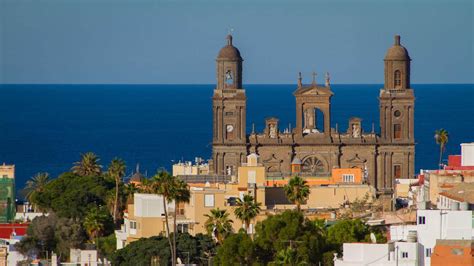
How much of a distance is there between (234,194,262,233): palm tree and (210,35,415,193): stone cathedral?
41983 millimetres

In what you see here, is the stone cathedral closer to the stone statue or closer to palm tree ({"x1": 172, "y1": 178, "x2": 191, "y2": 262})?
the stone statue

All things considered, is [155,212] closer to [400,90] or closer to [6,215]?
[6,215]

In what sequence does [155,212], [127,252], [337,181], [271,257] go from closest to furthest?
1. [271,257]
2. [127,252]
3. [155,212]
4. [337,181]

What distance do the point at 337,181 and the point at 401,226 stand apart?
115ft

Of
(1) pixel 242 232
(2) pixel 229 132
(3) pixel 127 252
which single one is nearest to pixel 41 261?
(3) pixel 127 252

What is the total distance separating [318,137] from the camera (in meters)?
142

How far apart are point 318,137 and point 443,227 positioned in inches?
2437

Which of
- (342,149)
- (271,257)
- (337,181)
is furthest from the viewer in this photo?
(342,149)

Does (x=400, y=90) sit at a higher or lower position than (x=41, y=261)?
higher

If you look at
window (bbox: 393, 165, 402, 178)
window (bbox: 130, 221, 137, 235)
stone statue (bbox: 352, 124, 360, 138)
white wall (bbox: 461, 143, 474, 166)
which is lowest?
window (bbox: 130, 221, 137, 235)

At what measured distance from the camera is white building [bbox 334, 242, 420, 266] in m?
77.6

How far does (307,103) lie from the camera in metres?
144

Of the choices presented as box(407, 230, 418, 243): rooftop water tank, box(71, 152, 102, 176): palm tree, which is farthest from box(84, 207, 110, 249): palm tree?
box(407, 230, 418, 243): rooftop water tank

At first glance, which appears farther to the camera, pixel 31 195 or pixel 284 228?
pixel 31 195
